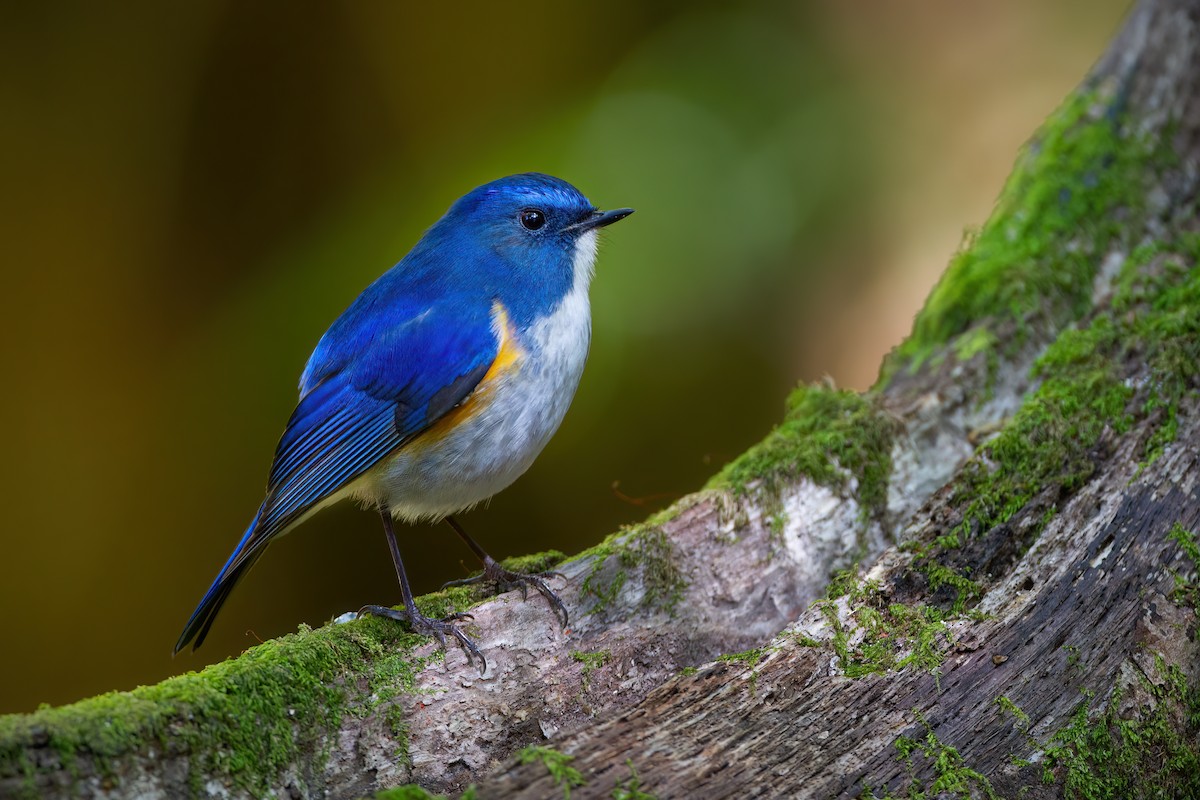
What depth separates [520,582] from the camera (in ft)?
10.1

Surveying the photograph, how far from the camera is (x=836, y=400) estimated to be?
149 inches

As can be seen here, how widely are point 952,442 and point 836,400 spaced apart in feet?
1.43

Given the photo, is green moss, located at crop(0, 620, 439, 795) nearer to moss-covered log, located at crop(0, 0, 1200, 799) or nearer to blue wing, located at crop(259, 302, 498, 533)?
moss-covered log, located at crop(0, 0, 1200, 799)

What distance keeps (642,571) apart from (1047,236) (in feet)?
8.04

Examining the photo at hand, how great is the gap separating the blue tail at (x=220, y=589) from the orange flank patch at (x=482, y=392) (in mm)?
563

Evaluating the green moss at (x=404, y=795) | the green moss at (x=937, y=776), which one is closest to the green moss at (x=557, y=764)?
the green moss at (x=404, y=795)

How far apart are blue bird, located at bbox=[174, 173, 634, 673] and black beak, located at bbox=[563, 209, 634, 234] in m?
0.10

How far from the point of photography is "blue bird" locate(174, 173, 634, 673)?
2982mm

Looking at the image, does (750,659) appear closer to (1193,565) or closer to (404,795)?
(404,795)

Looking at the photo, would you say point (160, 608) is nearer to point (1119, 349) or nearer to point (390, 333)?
point (390, 333)

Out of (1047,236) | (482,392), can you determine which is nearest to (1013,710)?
(482,392)

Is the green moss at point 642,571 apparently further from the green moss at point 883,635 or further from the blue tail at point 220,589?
the blue tail at point 220,589

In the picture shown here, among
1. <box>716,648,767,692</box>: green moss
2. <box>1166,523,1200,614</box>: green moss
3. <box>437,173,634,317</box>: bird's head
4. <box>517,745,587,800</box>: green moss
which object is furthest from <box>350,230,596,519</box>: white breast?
<box>1166,523,1200,614</box>: green moss

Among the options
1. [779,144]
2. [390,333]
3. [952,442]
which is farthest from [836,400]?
[779,144]
